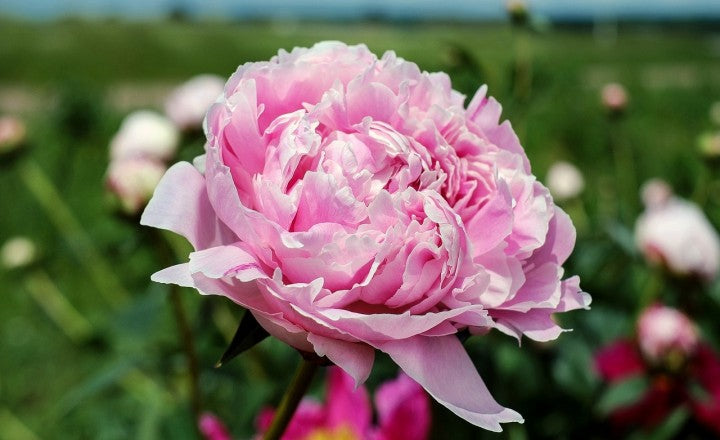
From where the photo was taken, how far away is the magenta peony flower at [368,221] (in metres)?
0.26

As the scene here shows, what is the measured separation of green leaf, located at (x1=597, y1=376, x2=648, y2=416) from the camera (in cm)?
58

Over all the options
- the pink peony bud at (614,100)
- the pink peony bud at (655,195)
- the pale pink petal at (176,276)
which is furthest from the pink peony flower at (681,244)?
the pale pink petal at (176,276)

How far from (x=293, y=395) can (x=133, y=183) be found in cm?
29

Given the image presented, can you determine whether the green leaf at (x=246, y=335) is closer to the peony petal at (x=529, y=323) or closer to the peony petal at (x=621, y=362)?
the peony petal at (x=529, y=323)

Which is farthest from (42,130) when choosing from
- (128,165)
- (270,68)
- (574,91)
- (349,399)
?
(270,68)

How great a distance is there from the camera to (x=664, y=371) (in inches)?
23.3

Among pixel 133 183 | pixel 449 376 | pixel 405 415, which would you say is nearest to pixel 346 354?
pixel 449 376

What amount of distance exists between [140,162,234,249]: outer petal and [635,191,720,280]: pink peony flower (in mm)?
421

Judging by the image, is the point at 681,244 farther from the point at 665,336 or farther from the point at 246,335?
the point at 246,335

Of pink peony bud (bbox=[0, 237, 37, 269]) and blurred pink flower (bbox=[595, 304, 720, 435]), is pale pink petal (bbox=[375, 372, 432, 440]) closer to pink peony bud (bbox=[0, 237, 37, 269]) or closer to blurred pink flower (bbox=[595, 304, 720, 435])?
blurred pink flower (bbox=[595, 304, 720, 435])

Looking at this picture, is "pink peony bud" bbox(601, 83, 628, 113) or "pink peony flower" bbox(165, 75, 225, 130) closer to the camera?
"pink peony flower" bbox(165, 75, 225, 130)

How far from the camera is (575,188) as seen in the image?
96 cm

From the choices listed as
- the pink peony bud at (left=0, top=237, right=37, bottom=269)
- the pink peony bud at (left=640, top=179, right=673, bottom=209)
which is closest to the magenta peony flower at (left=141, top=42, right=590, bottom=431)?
the pink peony bud at (left=640, top=179, right=673, bottom=209)

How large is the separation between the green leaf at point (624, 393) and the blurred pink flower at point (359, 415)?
6.9 inches
